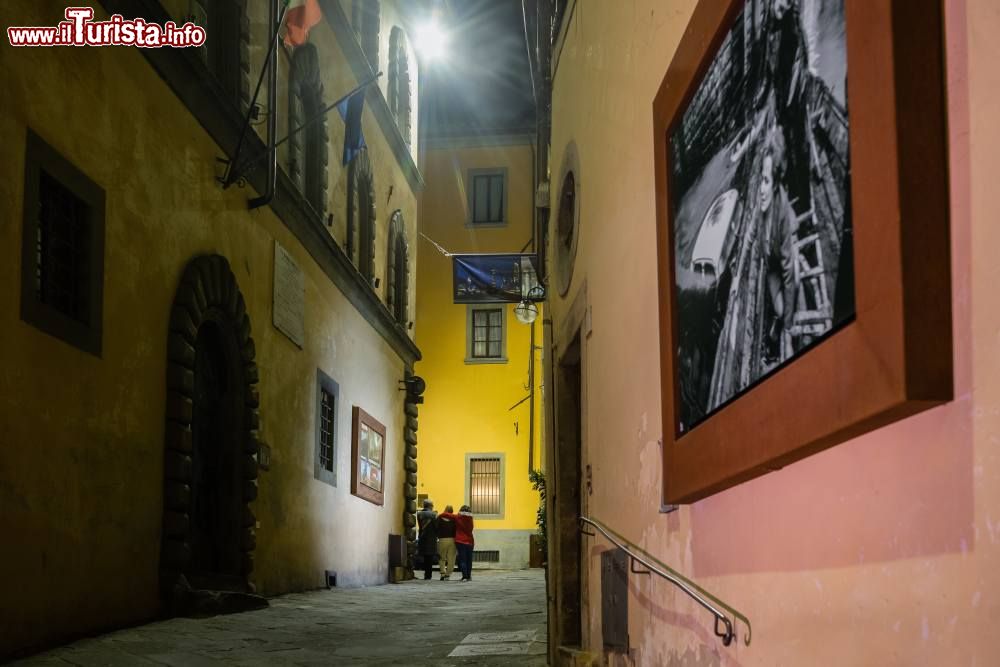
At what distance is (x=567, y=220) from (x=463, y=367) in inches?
871

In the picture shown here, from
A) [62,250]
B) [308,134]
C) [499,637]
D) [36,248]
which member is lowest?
[499,637]

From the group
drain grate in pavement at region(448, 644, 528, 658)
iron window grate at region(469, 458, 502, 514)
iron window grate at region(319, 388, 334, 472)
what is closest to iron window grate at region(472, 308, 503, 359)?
iron window grate at region(469, 458, 502, 514)

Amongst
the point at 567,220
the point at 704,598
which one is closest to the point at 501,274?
the point at 567,220

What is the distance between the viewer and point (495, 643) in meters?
9.62

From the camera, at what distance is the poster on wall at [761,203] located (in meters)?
2.37

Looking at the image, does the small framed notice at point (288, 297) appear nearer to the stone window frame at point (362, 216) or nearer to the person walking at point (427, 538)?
the stone window frame at point (362, 216)

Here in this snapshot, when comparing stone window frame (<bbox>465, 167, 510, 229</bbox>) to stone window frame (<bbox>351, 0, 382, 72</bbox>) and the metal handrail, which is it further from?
the metal handrail

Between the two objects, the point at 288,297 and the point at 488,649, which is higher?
the point at 288,297

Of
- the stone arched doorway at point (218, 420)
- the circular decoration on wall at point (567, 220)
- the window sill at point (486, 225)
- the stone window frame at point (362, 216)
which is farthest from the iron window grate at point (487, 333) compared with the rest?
the circular decoration on wall at point (567, 220)

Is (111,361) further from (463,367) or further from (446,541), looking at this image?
(463,367)

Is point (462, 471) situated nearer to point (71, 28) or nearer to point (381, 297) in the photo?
point (381, 297)

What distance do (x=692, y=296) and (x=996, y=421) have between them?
1929 millimetres

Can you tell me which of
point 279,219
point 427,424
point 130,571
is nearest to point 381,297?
point 279,219

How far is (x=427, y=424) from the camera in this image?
99.1ft
